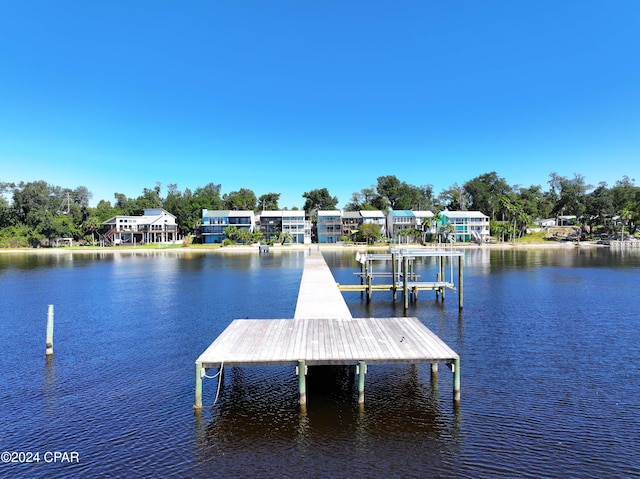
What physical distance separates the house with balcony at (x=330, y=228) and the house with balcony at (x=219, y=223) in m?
19.2

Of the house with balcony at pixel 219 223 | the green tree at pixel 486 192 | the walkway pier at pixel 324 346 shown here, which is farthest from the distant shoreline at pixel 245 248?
the walkway pier at pixel 324 346

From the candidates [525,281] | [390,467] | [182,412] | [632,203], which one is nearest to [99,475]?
[182,412]

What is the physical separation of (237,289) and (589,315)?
2813 centimetres

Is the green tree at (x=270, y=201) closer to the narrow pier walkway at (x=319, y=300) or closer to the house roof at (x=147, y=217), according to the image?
the house roof at (x=147, y=217)

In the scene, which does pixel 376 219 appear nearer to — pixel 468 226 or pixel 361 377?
pixel 468 226

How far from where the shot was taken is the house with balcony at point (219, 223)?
10719 centimetres

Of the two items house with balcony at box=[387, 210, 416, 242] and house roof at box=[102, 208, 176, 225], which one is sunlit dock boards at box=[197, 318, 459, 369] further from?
house roof at box=[102, 208, 176, 225]

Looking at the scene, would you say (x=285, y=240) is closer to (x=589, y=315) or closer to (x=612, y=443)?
(x=589, y=315)

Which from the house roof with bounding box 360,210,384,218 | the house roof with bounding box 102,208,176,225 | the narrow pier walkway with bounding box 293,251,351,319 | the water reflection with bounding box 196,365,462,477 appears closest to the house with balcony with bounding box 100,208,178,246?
the house roof with bounding box 102,208,176,225

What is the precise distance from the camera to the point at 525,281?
41312 mm

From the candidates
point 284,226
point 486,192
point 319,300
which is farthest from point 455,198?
point 319,300

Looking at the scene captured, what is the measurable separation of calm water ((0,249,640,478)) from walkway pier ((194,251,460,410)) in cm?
119

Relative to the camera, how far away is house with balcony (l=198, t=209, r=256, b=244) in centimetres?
10719

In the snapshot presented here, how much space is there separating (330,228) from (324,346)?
96.1m
